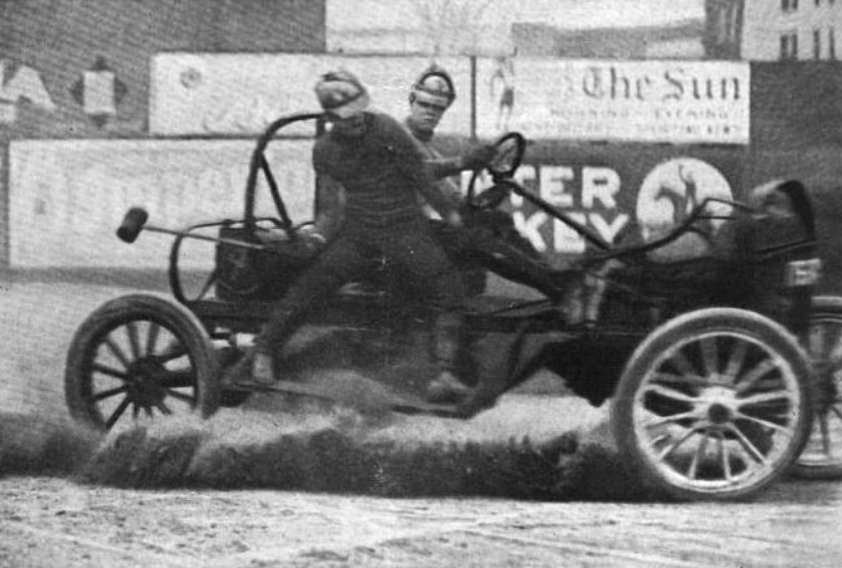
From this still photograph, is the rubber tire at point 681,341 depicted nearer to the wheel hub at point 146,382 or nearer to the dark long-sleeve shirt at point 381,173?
the dark long-sleeve shirt at point 381,173

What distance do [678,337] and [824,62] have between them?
4.60 ft

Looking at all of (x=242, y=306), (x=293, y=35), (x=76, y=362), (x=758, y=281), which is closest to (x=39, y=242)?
(x=76, y=362)

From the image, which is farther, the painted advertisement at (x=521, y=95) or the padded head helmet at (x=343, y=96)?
the painted advertisement at (x=521, y=95)

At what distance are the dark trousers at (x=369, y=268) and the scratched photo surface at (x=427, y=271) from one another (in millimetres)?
15

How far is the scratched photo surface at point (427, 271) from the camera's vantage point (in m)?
3.87

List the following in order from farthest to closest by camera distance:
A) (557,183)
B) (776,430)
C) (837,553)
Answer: (557,183)
(776,430)
(837,553)

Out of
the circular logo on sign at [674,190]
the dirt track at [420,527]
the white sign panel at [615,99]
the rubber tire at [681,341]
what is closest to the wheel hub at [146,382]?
the dirt track at [420,527]

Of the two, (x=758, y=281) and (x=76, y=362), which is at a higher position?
(x=758, y=281)

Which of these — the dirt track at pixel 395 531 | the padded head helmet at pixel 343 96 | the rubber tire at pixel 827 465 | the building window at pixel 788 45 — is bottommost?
the dirt track at pixel 395 531

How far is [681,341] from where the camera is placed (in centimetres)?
381

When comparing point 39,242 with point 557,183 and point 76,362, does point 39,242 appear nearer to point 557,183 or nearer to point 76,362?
point 76,362

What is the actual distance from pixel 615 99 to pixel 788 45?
66 cm

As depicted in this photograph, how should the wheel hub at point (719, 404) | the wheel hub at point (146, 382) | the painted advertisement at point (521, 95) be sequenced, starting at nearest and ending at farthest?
the wheel hub at point (719, 404), the wheel hub at point (146, 382), the painted advertisement at point (521, 95)

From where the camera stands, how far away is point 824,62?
450 cm
